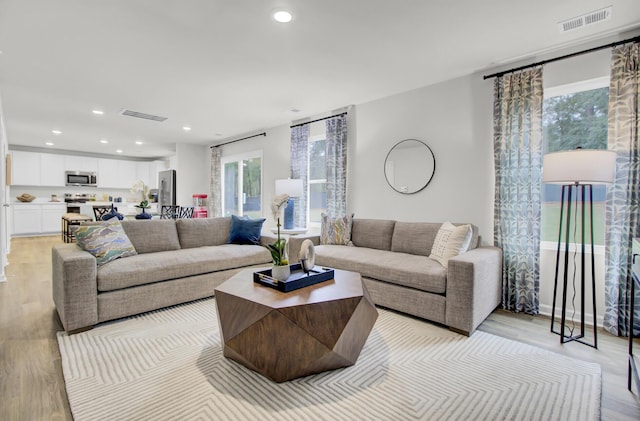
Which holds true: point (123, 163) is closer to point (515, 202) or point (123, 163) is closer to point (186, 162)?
point (186, 162)

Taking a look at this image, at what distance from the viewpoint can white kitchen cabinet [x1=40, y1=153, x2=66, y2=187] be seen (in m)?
8.46

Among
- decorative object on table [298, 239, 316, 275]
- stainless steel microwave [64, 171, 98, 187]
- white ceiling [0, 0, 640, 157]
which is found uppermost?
white ceiling [0, 0, 640, 157]

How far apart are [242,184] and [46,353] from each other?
5.07 metres

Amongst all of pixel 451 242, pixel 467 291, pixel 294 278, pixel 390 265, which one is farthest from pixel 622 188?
pixel 294 278

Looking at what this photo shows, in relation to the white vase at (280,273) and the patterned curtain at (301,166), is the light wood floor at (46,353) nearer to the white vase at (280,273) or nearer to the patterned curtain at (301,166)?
the white vase at (280,273)

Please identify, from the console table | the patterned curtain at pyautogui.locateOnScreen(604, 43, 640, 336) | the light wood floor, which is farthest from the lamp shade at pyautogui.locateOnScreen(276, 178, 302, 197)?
the console table

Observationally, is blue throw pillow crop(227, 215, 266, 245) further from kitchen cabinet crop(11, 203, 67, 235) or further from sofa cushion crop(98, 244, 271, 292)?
kitchen cabinet crop(11, 203, 67, 235)

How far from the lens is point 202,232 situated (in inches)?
158

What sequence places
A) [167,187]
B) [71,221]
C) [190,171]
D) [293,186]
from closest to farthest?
[293,186], [71,221], [190,171], [167,187]

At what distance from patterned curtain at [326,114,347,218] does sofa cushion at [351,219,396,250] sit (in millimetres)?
595

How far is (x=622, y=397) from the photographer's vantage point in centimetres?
177

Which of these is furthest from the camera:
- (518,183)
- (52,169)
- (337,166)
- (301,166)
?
(52,169)

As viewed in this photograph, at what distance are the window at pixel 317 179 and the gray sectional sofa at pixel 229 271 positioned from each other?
51.0 inches

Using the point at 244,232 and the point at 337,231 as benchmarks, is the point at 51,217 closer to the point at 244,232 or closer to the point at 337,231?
the point at 244,232
